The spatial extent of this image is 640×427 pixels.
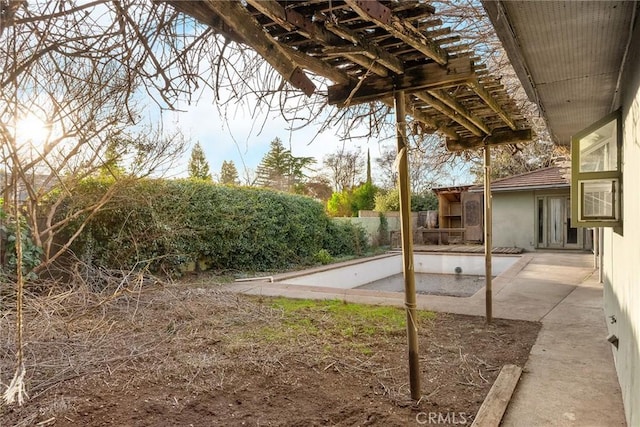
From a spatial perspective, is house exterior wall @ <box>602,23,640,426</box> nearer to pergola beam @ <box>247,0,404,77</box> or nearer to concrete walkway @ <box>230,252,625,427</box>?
concrete walkway @ <box>230,252,625,427</box>

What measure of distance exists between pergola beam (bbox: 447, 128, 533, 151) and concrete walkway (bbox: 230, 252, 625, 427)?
236cm

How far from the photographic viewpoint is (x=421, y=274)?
43.3 ft

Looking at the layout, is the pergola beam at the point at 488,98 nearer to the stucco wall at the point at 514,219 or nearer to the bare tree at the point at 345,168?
the stucco wall at the point at 514,219

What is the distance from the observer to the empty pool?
10.4 metres

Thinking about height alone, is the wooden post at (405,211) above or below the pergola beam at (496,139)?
below

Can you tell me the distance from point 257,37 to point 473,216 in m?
15.6

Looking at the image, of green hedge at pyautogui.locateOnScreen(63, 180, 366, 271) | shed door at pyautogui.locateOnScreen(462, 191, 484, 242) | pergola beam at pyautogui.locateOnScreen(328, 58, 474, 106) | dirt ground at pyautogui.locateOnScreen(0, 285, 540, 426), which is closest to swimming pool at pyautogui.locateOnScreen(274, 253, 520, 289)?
green hedge at pyautogui.locateOnScreen(63, 180, 366, 271)

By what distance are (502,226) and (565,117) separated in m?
11.4

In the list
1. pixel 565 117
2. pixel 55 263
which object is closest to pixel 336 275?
Result: pixel 55 263

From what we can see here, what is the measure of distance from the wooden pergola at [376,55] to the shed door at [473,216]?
12.2 meters

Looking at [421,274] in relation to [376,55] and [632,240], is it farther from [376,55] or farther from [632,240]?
[376,55]

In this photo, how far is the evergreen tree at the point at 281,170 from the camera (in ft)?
82.2

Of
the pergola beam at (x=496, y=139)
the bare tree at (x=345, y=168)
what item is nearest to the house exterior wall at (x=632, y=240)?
the pergola beam at (x=496, y=139)

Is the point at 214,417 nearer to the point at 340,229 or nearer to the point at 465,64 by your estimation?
the point at 465,64
